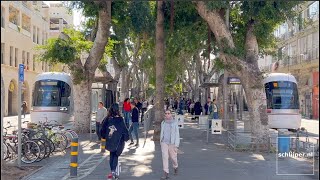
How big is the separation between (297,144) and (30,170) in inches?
314

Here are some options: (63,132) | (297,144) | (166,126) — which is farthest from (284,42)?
(166,126)

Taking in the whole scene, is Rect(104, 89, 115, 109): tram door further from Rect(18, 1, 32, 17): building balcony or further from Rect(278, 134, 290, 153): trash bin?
Rect(18, 1, 32, 17): building balcony

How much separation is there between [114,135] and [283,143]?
5.94 meters

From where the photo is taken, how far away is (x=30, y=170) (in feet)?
38.5

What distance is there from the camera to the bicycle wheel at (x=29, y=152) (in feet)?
42.0

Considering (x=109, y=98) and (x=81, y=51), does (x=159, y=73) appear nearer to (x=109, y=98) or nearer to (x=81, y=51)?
(x=81, y=51)

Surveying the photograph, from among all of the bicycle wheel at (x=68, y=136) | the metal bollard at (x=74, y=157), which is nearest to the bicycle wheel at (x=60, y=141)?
the bicycle wheel at (x=68, y=136)

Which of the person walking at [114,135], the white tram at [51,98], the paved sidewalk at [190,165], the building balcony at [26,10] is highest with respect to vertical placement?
the building balcony at [26,10]

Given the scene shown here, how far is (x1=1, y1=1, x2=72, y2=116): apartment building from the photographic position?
41.0 m

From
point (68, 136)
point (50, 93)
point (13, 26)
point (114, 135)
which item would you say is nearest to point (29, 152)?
point (68, 136)

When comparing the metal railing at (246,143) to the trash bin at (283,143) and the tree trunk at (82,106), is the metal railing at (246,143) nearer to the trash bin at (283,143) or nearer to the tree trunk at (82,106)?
the trash bin at (283,143)

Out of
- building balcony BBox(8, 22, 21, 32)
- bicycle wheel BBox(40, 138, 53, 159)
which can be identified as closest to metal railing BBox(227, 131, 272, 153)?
bicycle wheel BBox(40, 138, 53, 159)

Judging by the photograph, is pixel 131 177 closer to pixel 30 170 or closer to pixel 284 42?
pixel 30 170

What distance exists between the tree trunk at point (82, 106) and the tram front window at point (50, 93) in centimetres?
505
